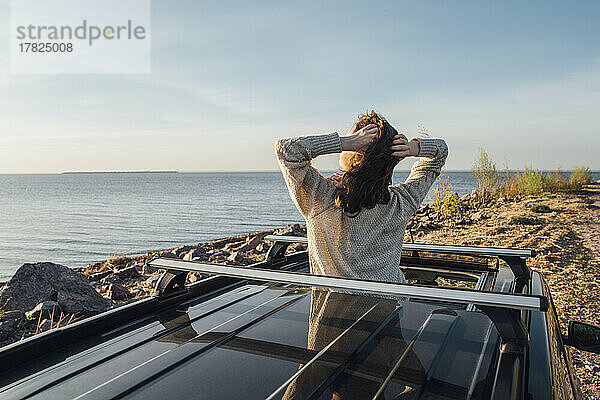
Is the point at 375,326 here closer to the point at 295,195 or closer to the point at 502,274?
the point at 295,195

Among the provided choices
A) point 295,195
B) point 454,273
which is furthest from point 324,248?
point 454,273

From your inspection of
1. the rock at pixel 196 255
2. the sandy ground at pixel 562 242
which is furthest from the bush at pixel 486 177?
the rock at pixel 196 255

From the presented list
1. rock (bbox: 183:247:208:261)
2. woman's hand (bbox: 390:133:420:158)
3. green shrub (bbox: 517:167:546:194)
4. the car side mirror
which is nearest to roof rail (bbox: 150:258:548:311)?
the car side mirror

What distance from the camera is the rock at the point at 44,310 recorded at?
4.58 metres

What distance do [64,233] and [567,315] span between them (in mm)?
20429

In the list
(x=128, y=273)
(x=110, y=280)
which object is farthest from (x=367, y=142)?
(x=128, y=273)

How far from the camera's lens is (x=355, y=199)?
2.44 m

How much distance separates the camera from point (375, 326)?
61.2 inches

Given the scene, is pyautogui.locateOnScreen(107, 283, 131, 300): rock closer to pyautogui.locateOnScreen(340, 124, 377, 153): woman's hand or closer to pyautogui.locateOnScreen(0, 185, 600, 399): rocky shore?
pyautogui.locateOnScreen(0, 185, 600, 399): rocky shore

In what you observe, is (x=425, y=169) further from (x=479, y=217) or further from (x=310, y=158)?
(x=479, y=217)

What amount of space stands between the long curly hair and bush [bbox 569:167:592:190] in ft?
67.9

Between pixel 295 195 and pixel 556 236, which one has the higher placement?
pixel 295 195

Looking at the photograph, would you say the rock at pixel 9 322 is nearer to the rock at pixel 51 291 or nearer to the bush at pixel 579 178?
the rock at pixel 51 291

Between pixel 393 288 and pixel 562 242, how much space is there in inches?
352
